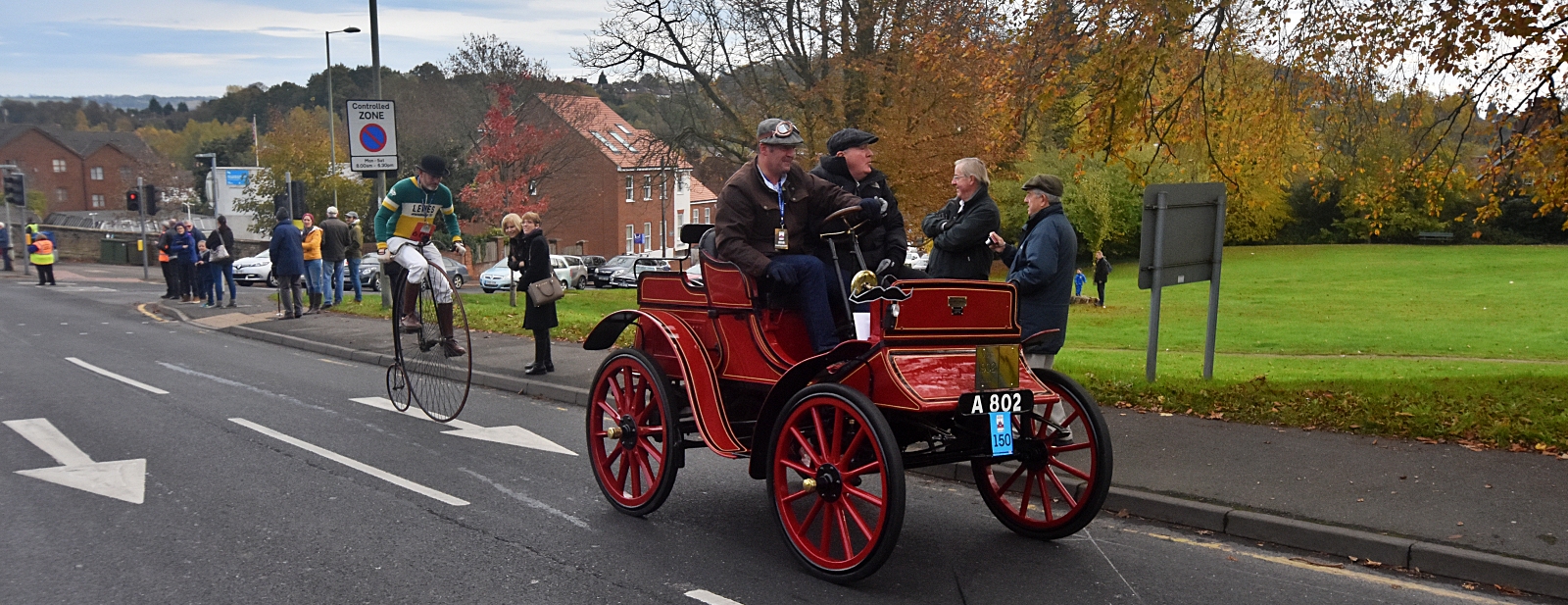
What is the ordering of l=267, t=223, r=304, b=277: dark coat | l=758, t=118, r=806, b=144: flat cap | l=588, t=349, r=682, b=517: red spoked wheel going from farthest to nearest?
1. l=267, t=223, r=304, b=277: dark coat
2. l=588, t=349, r=682, b=517: red spoked wheel
3. l=758, t=118, r=806, b=144: flat cap

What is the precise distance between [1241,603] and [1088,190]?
52224 millimetres

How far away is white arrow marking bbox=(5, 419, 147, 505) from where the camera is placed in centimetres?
718

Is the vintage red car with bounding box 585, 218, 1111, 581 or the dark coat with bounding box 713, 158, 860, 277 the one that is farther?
the dark coat with bounding box 713, 158, 860, 277

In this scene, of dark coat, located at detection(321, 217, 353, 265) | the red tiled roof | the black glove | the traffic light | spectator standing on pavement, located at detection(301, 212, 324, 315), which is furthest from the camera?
the traffic light

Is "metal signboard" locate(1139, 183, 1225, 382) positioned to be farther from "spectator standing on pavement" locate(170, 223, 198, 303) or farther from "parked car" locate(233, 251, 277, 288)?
"parked car" locate(233, 251, 277, 288)

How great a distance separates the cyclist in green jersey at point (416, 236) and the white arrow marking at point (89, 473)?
2464 mm

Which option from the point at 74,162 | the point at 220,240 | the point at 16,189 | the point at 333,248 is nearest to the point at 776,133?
the point at 333,248

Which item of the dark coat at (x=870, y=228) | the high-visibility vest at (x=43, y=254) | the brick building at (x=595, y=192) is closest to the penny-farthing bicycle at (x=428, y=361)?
the dark coat at (x=870, y=228)

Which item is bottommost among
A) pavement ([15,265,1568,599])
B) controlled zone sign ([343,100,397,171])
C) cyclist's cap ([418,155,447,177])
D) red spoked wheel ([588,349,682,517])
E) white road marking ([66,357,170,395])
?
white road marking ([66,357,170,395])

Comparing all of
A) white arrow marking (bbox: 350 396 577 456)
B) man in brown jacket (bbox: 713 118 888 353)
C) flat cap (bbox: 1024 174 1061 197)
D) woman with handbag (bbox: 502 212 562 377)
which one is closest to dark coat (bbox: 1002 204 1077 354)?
flat cap (bbox: 1024 174 1061 197)

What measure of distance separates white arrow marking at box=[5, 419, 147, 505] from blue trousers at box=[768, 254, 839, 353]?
13.7 feet

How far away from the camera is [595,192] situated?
71.1 metres

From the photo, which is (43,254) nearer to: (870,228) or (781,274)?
(870,228)

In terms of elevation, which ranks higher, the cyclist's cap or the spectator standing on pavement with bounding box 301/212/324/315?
the cyclist's cap
